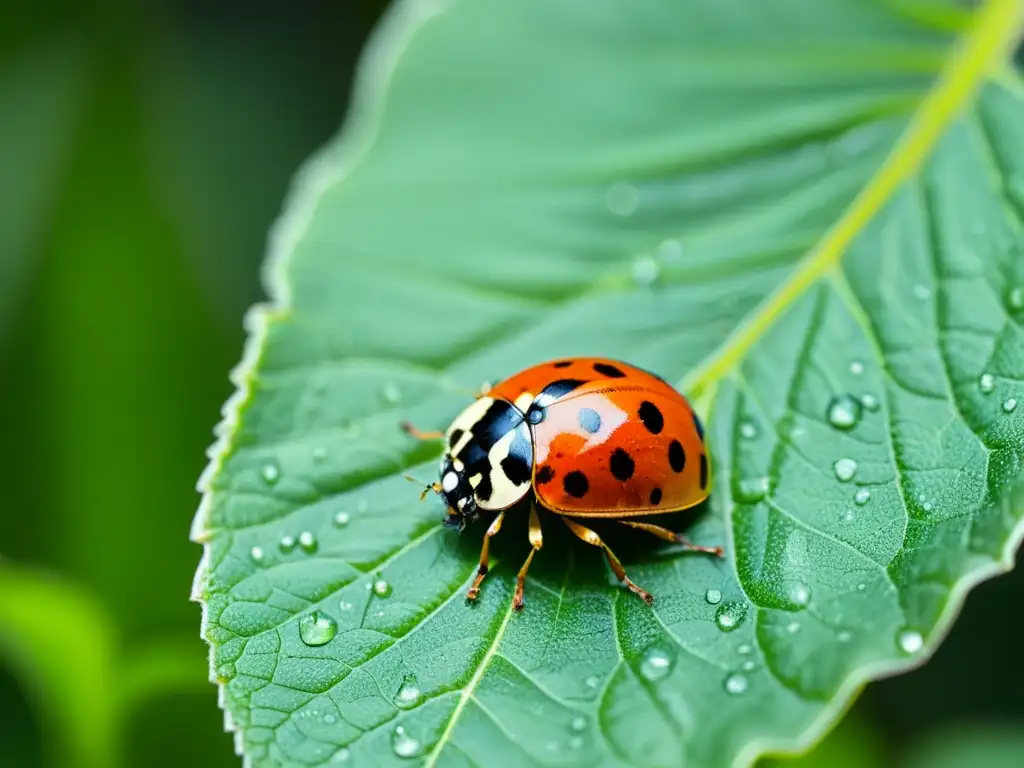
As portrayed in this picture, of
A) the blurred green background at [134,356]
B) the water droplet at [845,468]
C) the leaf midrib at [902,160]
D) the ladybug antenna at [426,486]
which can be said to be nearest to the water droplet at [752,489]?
the water droplet at [845,468]

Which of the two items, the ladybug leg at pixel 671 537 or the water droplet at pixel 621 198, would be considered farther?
the water droplet at pixel 621 198

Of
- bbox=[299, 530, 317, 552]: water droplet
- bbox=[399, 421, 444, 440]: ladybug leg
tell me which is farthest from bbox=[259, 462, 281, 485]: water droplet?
bbox=[399, 421, 444, 440]: ladybug leg

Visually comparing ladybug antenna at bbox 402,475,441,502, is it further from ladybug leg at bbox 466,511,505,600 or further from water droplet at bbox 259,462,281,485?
water droplet at bbox 259,462,281,485

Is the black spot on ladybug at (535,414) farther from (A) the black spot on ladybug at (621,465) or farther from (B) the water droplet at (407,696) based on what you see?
(B) the water droplet at (407,696)

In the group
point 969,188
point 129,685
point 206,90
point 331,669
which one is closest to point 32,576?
point 129,685

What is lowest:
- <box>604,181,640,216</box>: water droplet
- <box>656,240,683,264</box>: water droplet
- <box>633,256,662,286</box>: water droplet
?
<box>633,256,662,286</box>: water droplet

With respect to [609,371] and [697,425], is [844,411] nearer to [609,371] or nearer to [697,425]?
[697,425]

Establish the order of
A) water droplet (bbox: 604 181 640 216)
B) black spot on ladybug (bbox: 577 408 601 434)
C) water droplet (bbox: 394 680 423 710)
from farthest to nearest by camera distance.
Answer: water droplet (bbox: 604 181 640 216), black spot on ladybug (bbox: 577 408 601 434), water droplet (bbox: 394 680 423 710)

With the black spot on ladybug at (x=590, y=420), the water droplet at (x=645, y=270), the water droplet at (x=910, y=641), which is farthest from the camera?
the water droplet at (x=645, y=270)

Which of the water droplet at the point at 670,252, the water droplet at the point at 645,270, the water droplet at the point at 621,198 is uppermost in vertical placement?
the water droplet at the point at 621,198
